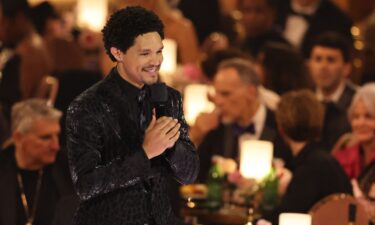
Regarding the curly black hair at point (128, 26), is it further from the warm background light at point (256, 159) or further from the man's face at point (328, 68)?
the man's face at point (328, 68)

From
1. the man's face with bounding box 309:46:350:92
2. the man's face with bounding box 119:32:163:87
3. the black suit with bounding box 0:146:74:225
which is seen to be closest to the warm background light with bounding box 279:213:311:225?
the man's face with bounding box 119:32:163:87

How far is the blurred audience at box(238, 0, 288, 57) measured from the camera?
1094 cm

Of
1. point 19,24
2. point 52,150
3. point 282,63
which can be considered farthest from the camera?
point 19,24

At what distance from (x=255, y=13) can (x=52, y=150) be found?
4.82 m

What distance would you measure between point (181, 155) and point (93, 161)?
0.32m

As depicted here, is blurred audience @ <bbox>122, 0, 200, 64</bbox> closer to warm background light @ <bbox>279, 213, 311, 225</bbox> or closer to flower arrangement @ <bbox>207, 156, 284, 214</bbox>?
flower arrangement @ <bbox>207, 156, 284, 214</bbox>

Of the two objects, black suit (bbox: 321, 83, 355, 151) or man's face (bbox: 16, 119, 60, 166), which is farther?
black suit (bbox: 321, 83, 355, 151)

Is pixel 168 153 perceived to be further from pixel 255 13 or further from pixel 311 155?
pixel 255 13

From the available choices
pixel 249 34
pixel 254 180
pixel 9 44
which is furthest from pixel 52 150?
pixel 249 34

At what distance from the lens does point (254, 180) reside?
7.13 meters

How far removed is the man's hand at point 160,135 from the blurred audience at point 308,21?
7.07m

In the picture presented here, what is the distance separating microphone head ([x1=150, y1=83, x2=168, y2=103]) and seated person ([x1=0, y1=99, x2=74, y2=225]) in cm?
239

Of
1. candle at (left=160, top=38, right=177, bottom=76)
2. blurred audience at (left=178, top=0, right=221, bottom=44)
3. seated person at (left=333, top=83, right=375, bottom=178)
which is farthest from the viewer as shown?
blurred audience at (left=178, top=0, right=221, bottom=44)

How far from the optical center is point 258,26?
11.0 m
